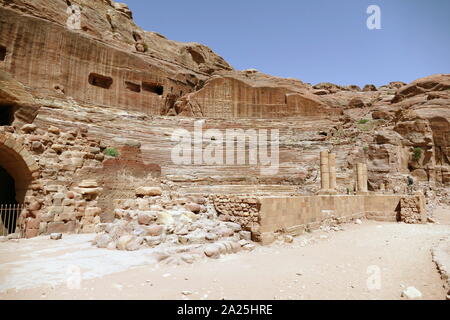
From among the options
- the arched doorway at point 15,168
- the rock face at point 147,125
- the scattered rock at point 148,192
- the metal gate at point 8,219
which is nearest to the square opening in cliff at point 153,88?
the rock face at point 147,125

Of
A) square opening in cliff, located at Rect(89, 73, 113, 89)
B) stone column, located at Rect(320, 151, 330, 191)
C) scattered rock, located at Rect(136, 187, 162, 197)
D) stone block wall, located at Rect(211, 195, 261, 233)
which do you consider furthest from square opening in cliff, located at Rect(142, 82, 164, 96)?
stone block wall, located at Rect(211, 195, 261, 233)

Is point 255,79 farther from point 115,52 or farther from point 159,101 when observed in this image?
point 115,52

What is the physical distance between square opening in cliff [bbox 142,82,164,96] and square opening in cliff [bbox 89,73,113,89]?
385cm

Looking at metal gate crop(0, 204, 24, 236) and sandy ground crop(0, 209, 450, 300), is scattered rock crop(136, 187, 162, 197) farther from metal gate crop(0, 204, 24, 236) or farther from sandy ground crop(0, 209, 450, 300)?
metal gate crop(0, 204, 24, 236)

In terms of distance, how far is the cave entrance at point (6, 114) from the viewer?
36.3ft

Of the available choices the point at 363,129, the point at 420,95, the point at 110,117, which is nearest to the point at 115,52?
the point at 110,117

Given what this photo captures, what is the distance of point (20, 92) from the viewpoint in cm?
1128

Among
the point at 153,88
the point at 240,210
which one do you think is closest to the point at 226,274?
the point at 240,210

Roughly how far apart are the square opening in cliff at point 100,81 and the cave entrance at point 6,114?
762 inches

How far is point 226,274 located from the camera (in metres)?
5.36

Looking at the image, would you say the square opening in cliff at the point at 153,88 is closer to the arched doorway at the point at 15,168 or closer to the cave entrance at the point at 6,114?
the cave entrance at the point at 6,114

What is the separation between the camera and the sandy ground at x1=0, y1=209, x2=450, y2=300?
170 inches

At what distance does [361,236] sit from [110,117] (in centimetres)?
2155

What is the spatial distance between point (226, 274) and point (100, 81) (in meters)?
30.1
